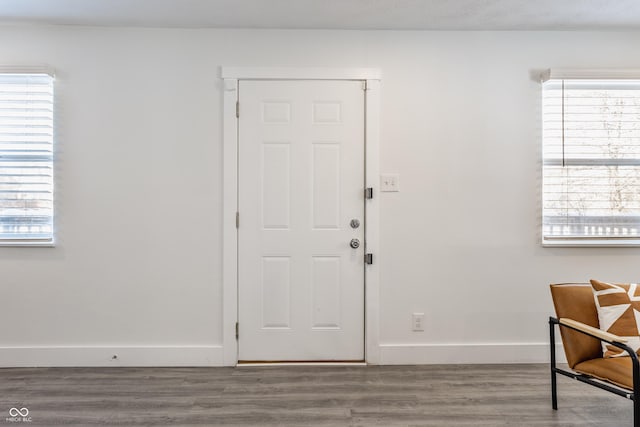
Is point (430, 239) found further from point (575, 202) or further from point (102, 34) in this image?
point (102, 34)

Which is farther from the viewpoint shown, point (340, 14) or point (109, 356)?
point (109, 356)

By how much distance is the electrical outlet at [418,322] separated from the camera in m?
3.09

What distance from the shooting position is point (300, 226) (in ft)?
10.1

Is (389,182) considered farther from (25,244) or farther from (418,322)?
(25,244)

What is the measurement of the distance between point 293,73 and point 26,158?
2022 mm

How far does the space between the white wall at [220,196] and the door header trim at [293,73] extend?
0.22 feet

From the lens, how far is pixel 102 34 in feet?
9.93

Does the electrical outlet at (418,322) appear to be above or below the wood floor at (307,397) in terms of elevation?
above

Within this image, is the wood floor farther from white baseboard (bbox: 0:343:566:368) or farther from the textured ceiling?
the textured ceiling

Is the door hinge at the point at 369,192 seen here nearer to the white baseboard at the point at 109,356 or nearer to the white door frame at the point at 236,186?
the white door frame at the point at 236,186

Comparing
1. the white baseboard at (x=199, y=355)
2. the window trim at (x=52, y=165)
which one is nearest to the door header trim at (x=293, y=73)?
the window trim at (x=52, y=165)

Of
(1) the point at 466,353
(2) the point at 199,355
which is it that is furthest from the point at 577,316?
(2) the point at 199,355

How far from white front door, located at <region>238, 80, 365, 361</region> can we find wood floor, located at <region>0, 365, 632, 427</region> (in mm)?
241

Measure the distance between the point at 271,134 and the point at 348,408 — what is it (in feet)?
6.23
